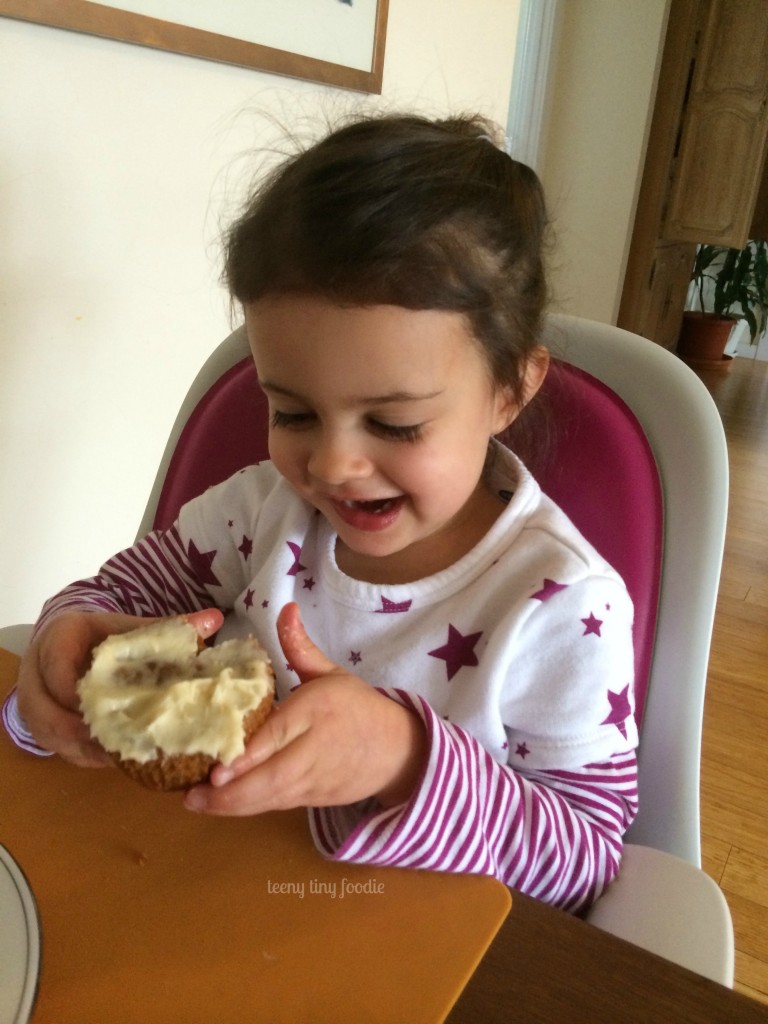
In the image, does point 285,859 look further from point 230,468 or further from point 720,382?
point 720,382

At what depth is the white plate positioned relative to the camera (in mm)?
364

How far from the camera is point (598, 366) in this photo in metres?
0.76

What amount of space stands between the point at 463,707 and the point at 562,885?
5.8 inches

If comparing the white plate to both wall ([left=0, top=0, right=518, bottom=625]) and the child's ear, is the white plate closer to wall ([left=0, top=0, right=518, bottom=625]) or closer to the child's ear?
the child's ear

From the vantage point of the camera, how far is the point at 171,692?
0.46 m

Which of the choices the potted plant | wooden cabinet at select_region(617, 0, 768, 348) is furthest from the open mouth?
the potted plant

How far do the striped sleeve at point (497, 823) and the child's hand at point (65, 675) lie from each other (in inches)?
5.8

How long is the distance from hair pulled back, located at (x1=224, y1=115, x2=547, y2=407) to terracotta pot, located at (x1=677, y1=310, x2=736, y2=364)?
4.49m

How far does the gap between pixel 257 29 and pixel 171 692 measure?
3.61 ft

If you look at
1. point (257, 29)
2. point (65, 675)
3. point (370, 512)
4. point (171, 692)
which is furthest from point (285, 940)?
point (257, 29)

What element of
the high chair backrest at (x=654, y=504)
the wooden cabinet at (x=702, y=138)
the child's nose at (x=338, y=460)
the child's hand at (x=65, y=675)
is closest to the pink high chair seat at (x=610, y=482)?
the high chair backrest at (x=654, y=504)

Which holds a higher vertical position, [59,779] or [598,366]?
[598,366]

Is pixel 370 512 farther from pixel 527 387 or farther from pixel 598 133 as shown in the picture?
pixel 598 133

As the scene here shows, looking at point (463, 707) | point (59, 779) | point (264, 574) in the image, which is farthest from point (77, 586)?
point (463, 707)
